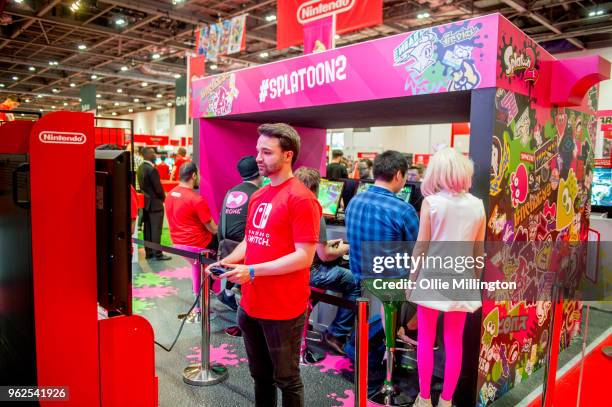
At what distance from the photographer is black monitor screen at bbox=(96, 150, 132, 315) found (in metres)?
1.71

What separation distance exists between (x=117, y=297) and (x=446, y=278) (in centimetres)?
166

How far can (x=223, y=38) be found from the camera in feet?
30.2

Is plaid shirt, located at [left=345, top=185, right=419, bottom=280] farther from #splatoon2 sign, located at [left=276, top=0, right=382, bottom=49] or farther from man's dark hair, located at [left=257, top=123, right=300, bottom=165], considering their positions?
#splatoon2 sign, located at [left=276, top=0, right=382, bottom=49]

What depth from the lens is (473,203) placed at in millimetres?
2461

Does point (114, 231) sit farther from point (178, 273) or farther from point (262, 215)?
point (178, 273)

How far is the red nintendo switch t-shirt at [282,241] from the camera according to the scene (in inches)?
76.6

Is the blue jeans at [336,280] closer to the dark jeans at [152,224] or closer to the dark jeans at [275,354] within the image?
the dark jeans at [275,354]

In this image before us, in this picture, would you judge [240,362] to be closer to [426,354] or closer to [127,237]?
[426,354]

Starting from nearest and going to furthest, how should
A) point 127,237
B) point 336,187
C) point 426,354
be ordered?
point 127,237 → point 426,354 → point 336,187

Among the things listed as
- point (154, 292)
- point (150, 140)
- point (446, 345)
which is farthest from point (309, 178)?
point (150, 140)

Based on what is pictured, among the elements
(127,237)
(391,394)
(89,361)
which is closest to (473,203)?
(391,394)

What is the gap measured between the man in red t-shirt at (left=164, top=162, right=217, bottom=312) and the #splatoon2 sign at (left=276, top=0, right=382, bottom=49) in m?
2.02

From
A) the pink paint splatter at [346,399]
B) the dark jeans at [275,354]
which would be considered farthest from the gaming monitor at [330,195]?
the dark jeans at [275,354]

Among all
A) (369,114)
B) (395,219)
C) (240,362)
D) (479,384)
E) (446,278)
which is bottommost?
(240,362)
